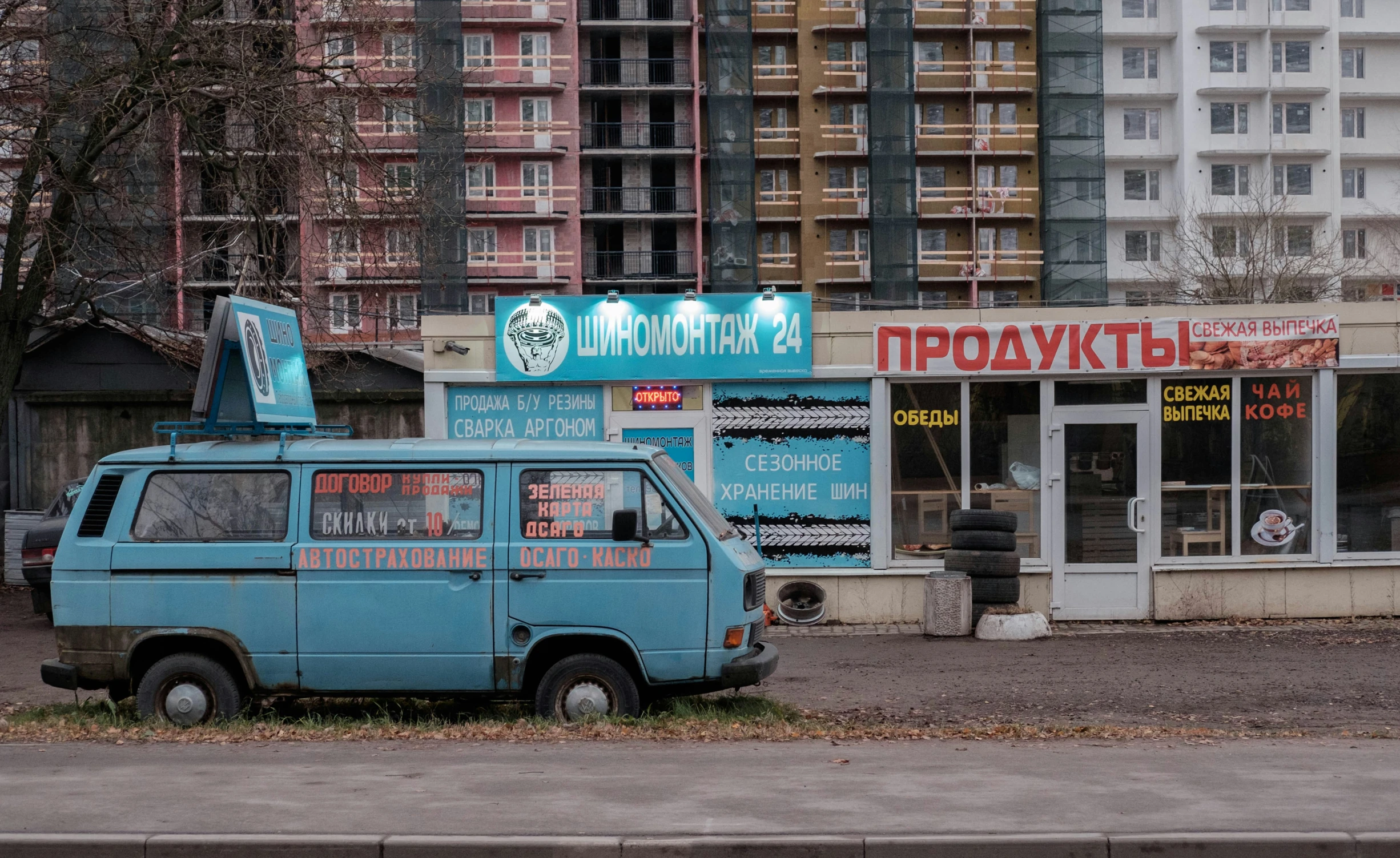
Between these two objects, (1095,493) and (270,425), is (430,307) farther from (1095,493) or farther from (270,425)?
(270,425)

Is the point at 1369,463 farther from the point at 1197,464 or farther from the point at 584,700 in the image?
the point at 584,700

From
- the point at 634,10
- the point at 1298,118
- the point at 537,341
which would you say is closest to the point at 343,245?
the point at 537,341

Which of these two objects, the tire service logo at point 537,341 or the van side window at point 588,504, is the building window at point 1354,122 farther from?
the van side window at point 588,504

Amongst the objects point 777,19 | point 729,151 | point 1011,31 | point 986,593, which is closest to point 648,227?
point 729,151

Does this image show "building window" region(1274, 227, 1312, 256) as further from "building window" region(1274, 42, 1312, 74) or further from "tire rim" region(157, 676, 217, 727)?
"tire rim" region(157, 676, 217, 727)

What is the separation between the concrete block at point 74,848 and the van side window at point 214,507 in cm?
324

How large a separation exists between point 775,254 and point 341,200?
44.3 metres

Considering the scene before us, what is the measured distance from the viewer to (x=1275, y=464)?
622 inches

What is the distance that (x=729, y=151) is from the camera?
57156 mm

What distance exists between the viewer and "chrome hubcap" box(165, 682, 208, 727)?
8945 mm

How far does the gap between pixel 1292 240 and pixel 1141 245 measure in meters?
15.8

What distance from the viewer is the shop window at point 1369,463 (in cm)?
1570

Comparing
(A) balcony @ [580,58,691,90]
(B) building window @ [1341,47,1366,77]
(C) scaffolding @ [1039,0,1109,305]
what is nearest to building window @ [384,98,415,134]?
(A) balcony @ [580,58,691,90]

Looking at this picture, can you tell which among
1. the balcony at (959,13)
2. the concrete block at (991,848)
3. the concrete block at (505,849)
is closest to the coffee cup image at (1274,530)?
the concrete block at (991,848)
